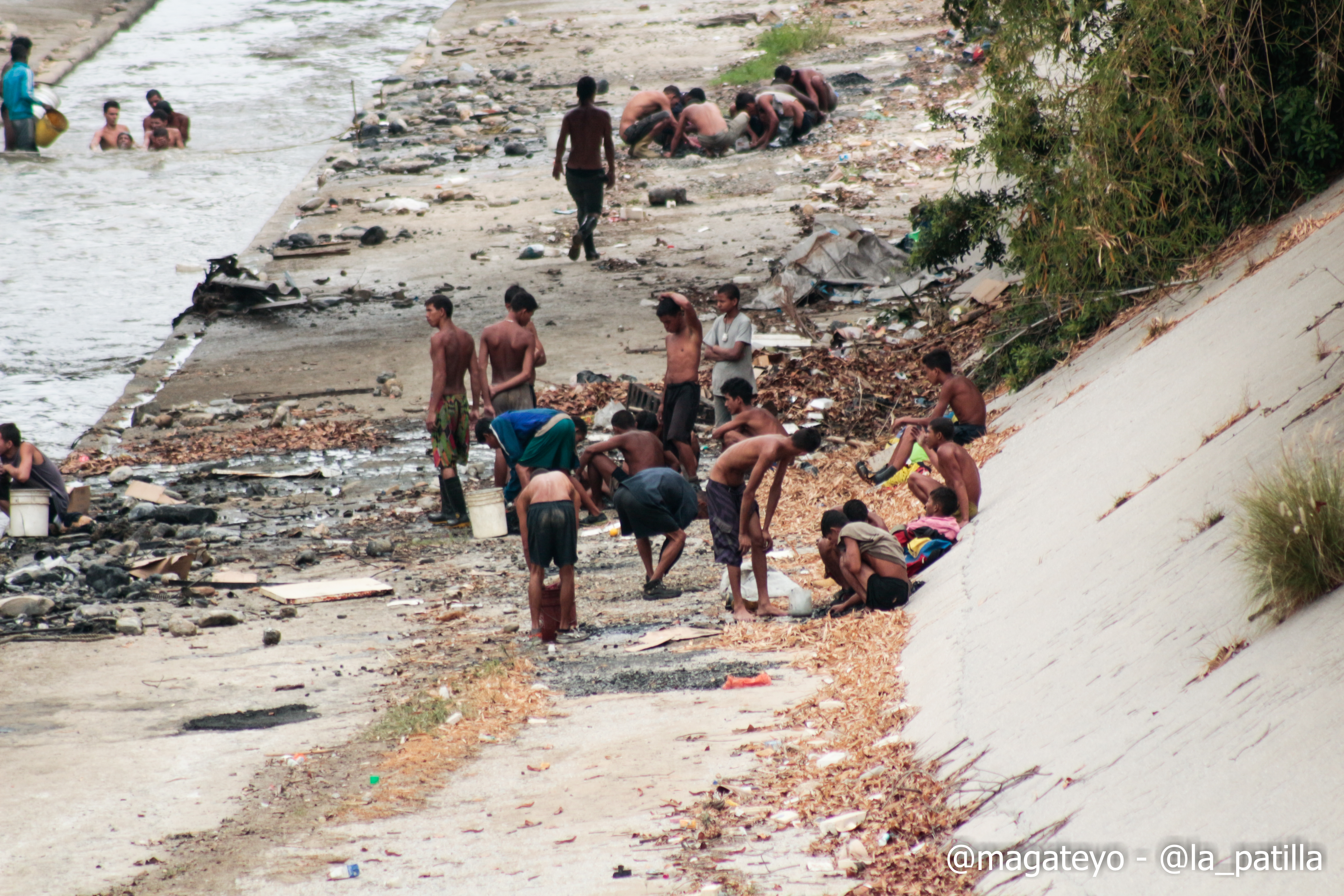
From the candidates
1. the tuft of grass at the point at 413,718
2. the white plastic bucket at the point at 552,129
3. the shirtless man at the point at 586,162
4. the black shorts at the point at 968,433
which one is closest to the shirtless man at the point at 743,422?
the black shorts at the point at 968,433

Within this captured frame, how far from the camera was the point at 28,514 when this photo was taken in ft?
34.8

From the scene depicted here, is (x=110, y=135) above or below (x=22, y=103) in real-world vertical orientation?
below

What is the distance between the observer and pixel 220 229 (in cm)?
2286

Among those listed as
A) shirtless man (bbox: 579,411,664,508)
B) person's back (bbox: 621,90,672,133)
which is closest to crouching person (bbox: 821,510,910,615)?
shirtless man (bbox: 579,411,664,508)

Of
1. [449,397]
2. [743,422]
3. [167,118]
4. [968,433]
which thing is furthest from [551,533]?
[167,118]

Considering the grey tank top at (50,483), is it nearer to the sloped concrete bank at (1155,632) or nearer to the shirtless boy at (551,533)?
the shirtless boy at (551,533)

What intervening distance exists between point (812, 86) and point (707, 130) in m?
2.44

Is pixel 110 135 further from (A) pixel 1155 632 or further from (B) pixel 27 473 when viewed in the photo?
(A) pixel 1155 632

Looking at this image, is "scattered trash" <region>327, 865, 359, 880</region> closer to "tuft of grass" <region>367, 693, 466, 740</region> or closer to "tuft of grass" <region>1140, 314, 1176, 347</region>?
"tuft of grass" <region>367, 693, 466, 740</region>

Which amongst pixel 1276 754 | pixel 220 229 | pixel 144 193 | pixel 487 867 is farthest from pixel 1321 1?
pixel 144 193

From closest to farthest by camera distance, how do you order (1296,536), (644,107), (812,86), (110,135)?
(1296,536) → (644,107) → (812,86) → (110,135)

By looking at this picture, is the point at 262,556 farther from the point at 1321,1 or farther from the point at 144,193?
the point at 144,193

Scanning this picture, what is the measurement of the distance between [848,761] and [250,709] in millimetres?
3500

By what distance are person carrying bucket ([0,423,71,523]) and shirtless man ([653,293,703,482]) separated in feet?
15.9
